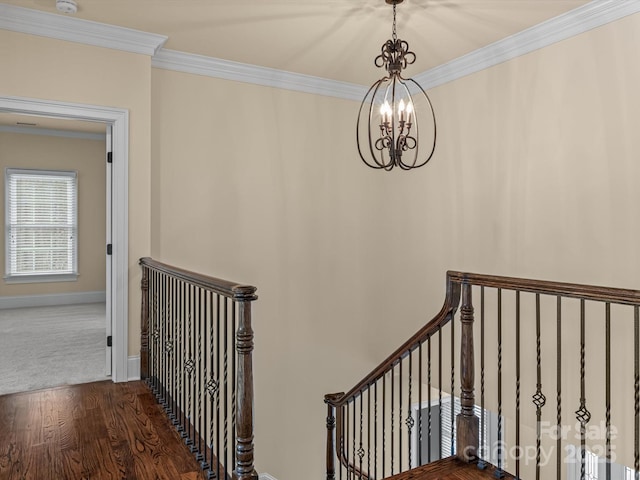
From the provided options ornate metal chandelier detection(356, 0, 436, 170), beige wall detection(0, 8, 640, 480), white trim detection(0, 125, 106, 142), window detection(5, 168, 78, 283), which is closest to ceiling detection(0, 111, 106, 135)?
white trim detection(0, 125, 106, 142)

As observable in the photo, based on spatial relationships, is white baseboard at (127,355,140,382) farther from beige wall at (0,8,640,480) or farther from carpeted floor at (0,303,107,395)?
carpeted floor at (0,303,107,395)

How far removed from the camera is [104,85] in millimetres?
3455

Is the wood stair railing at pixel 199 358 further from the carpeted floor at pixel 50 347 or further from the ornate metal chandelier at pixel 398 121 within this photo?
the ornate metal chandelier at pixel 398 121

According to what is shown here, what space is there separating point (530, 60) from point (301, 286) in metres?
2.88

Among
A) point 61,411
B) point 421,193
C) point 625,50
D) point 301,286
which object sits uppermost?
point 625,50

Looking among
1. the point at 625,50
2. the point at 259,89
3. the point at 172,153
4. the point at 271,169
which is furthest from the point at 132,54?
the point at 625,50

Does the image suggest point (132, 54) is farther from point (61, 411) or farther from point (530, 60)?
point (530, 60)

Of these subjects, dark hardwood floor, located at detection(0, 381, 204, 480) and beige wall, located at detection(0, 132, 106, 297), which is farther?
beige wall, located at detection(0, 132, 106, 297)

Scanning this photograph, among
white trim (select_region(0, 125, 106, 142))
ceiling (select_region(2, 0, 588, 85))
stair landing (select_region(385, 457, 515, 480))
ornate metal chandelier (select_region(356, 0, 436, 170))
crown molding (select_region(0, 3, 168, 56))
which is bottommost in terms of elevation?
stair landing (select_region(385, 457, 515, 480))

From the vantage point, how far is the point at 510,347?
3.69 m

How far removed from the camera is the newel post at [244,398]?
6.14 ft

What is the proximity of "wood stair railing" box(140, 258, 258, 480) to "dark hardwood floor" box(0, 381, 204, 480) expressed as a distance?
11 cm

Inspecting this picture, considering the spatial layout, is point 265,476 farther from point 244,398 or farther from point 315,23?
point 315,23

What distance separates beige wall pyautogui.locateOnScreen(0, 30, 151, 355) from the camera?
10.5ft
